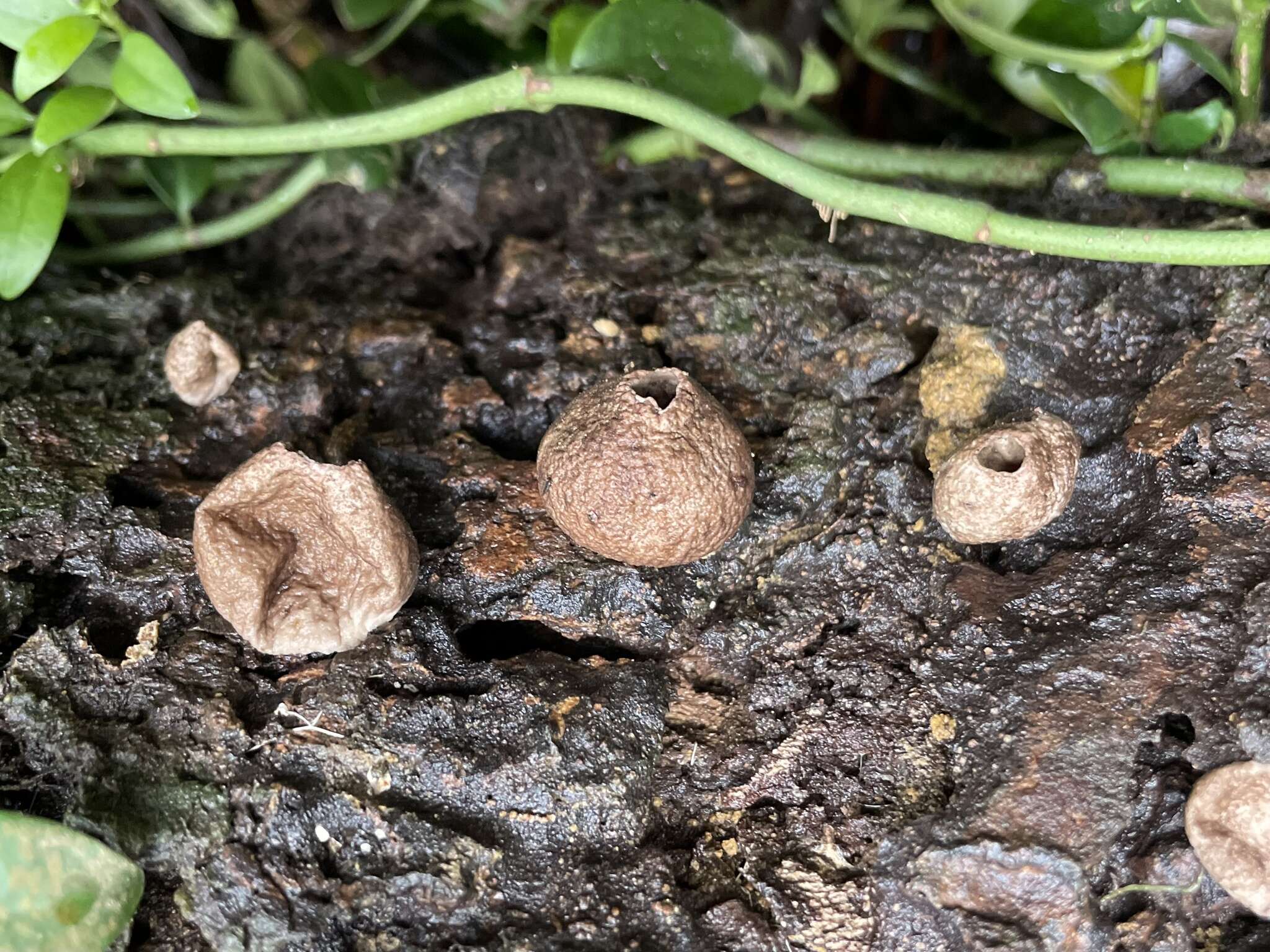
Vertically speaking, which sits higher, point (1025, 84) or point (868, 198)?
point (1025, 84)

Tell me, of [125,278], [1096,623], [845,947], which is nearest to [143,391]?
[125,278]

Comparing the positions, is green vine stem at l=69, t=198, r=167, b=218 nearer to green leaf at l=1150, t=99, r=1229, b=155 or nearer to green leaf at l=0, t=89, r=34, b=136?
green leaf at l=0, t=89, r=34, b=136

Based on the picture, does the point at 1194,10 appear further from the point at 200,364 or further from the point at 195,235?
the point at 195,235

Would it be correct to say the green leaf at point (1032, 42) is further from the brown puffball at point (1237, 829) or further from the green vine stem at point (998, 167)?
the brown puffball at point (1237, 829)

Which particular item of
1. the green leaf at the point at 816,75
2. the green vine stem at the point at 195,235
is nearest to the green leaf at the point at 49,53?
the green vine stem at the point at 195,235

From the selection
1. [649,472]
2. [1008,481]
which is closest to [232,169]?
[649,472]

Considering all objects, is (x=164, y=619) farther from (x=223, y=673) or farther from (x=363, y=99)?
(x=363, y=99)
